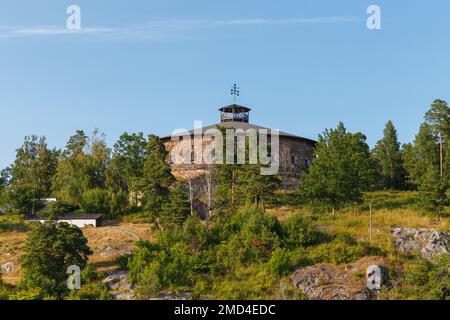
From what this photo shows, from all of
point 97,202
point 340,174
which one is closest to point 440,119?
point 340,174

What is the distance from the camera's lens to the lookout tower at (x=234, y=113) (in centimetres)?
5797

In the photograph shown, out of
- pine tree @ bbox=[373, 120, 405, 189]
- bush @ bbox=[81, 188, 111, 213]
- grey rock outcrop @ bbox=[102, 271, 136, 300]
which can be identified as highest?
pine tree @ bbox=[373, 120, 405, 189]

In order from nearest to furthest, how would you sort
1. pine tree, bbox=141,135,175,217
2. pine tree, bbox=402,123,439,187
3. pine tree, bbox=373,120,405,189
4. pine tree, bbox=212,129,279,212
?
1. pine tree, bbox=141,135,175,217
2. pine tree, bbox=212,129,279,212
3. pine tree, bbox=402,123,439,187
4. pine tree, bbox=373,120,405,189

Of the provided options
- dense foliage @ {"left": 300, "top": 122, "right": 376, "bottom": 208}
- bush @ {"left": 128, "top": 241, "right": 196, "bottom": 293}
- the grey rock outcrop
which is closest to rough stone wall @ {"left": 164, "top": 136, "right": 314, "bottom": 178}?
dense foliage @ {"left": 300, "top": 122, "right": 376, "bottom": 208}

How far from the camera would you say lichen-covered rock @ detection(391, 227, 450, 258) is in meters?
30.8

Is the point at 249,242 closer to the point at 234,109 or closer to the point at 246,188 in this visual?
the point at 246,188

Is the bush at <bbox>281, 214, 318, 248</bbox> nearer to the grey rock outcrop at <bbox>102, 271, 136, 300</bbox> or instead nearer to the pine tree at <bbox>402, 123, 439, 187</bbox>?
the grey rock outcrop at <bbox>102, 271, 136, 300</bbox>

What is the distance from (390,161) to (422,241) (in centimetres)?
2613

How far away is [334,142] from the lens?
4341 centimetres

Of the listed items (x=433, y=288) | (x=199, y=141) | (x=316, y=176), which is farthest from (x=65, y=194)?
(x=433, y=288)

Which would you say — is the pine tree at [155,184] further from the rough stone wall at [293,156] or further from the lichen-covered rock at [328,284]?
the rough stone wall at [293,156]

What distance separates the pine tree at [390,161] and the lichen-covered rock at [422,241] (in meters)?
23.3

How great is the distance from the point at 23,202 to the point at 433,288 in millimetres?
30490

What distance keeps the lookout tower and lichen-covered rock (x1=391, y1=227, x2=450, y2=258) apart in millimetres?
27467
